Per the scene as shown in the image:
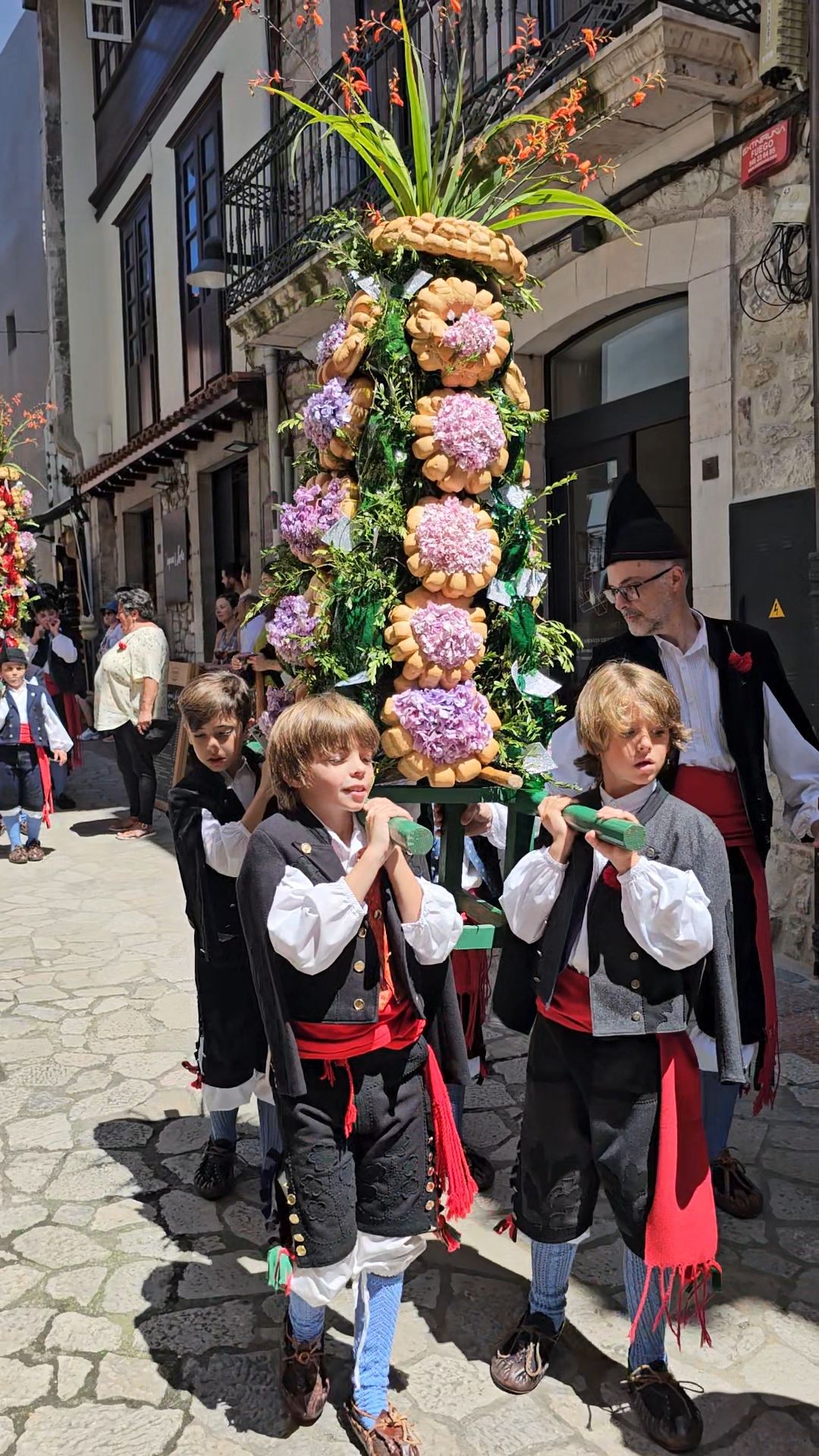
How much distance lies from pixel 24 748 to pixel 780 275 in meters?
5.76

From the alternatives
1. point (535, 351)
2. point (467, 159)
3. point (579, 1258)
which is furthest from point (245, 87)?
point (579, 1258)

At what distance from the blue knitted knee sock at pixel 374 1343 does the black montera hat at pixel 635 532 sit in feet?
5.99

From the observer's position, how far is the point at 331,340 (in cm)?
265

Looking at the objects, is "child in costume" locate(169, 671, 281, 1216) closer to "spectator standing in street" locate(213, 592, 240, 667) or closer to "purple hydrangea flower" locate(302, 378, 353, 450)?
"purple hydrangea flower" locate(302, 378, 353, 450)

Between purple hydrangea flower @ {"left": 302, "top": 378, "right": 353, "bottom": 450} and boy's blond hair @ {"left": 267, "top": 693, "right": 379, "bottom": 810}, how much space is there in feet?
2.42

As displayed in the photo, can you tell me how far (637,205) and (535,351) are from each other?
1339mm

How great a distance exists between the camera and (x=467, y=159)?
272cm

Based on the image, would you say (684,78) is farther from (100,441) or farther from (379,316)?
(100,441)

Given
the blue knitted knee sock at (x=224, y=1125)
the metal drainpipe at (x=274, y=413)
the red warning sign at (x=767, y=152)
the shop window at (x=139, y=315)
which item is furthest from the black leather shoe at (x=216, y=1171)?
the shop window at (x=139, y=315)

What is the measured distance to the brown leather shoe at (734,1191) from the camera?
3059mm

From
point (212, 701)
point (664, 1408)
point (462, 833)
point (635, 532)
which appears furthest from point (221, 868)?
point (664, 1408)

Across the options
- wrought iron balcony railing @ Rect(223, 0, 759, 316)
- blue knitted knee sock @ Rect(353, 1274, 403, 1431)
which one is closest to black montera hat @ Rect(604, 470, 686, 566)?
blue knitted knee sock @ Rect(353, 1274, 403, 1431)

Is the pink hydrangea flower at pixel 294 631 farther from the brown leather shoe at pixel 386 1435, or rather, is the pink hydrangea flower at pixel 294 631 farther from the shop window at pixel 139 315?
the shop window at pixel 139 315

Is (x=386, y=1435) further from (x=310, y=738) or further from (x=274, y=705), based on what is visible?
→ (x=274, y=705)
